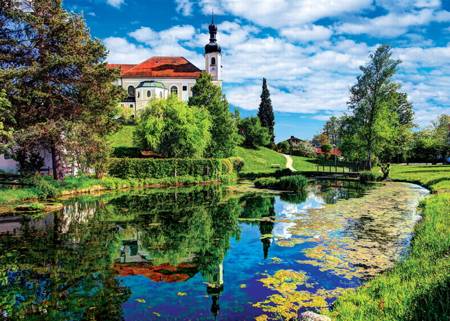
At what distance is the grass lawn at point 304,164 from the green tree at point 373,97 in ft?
32.0

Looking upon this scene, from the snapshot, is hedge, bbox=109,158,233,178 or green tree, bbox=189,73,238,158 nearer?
hedge, bbox=109,158,233,178

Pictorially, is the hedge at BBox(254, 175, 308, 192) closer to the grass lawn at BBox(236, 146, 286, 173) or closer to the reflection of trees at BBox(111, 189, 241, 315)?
the reflection of trees at BBox(111, 189, 241, 315)

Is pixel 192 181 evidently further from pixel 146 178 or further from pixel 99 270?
pixel 99 270

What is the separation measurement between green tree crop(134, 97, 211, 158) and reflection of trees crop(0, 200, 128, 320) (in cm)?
2663

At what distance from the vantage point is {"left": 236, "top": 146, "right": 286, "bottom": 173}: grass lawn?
2296 inches

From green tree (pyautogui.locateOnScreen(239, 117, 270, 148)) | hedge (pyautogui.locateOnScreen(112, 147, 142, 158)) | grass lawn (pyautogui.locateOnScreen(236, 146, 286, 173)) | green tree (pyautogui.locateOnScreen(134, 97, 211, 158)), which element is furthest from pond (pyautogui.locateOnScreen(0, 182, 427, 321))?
green tree (pyautogui.locateOnScreen(239, 117, 270, 148))

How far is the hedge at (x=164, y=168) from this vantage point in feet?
120

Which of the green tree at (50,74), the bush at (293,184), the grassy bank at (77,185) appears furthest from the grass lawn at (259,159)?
the green tree at (50,74)

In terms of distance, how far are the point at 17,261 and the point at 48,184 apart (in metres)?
15.3

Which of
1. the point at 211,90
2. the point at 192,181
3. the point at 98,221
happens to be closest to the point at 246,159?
the point at 211,90

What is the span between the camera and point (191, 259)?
12.5m

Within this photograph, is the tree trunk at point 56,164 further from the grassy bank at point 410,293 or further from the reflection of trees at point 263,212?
the grassy bank at point 410,293

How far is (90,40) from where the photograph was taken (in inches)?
1192

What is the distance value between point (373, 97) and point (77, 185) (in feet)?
133
